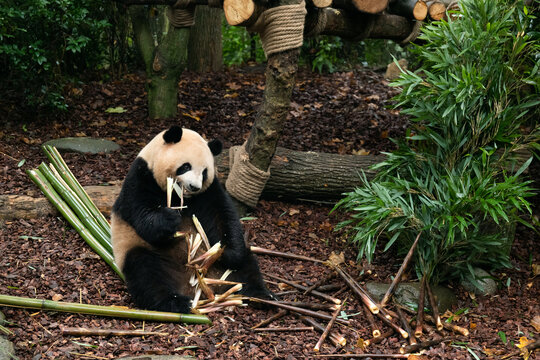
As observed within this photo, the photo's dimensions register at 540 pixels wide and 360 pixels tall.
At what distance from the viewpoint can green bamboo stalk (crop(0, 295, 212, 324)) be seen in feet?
11.3

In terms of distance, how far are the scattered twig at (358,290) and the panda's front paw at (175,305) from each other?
1147 mm

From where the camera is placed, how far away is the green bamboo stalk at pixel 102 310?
3441 mm

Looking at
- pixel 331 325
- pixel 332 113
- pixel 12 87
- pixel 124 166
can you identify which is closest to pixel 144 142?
pixel 124 166

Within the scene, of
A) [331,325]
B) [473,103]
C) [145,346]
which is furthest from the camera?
[473,103]

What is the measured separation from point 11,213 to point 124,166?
1317mm

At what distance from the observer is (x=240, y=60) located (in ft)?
32.5

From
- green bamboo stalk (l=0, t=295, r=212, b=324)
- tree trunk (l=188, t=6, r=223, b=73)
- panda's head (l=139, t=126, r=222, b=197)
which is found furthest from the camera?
tree trunk (l=188, t=6, r=223, b=73)

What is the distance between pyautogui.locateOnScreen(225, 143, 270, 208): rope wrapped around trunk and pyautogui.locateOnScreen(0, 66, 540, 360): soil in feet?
0.79

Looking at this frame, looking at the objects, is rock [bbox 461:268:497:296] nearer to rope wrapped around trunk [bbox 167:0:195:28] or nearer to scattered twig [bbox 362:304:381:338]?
scattered twig [bbox 362:304:381:338]

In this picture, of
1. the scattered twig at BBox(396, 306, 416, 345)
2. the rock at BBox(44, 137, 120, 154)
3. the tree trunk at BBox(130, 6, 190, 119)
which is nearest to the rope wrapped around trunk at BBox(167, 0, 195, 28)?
the tree trunk at BBox(130, 6, 190, 119)

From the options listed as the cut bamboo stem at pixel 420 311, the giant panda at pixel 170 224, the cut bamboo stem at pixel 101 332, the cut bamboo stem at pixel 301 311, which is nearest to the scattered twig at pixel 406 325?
the cut bamboo stem at pixel 420 311

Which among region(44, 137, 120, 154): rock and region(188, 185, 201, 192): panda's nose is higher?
region(188, 185, 201, 192): panda's nose

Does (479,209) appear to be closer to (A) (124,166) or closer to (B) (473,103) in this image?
(B) (473,103)

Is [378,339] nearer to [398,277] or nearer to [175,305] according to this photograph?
[398,277]
